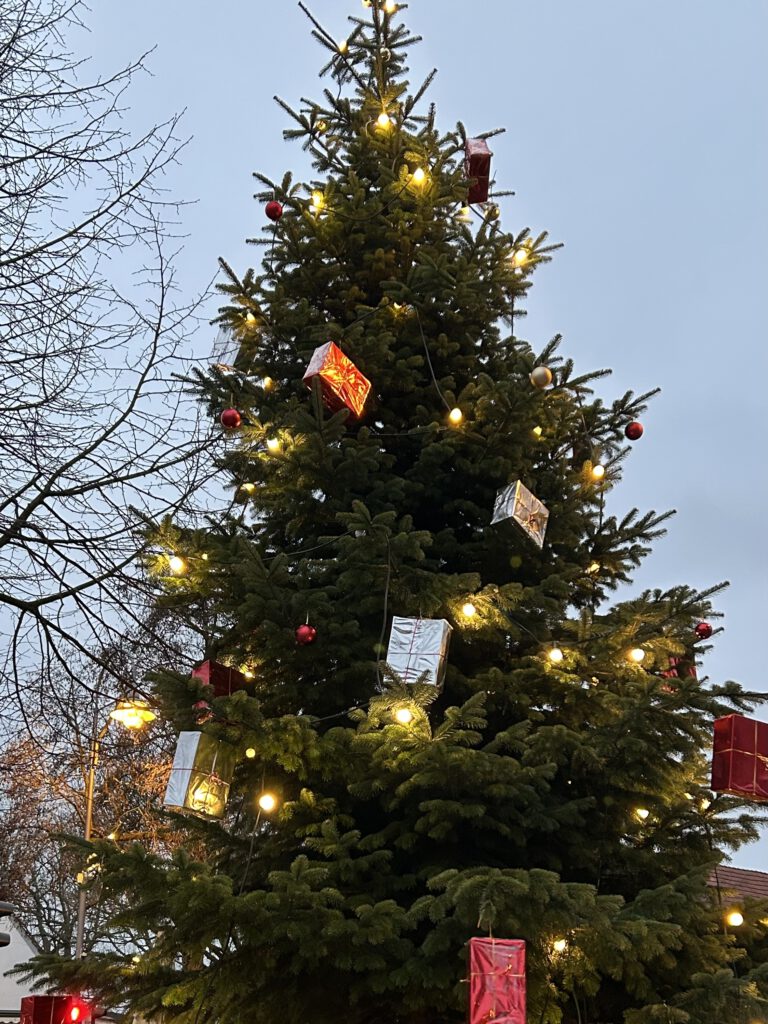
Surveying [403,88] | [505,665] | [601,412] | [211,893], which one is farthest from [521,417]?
[403,88]

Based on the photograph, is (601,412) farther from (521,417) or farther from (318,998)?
(318,998)

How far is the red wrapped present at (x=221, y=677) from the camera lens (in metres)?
5.62

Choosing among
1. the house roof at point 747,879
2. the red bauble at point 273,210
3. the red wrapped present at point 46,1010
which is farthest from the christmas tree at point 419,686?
the house roof at point 747,879

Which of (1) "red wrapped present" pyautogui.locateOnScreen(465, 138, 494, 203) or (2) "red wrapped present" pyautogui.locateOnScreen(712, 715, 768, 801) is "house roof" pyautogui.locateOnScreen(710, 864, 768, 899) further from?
(1) "red wrapped present" pyautogui.locateOnScreen(465, 138, 494, 203)

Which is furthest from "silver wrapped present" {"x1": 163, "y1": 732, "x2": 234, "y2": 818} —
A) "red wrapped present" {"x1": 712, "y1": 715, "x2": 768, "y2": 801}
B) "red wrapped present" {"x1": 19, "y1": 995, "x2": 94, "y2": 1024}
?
"red wrapped present" {"x1": 19, "y1": 995, "x2": 94, "y2": 1024}

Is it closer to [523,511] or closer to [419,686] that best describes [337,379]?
[523,511]

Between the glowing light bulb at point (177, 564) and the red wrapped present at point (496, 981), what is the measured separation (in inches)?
117

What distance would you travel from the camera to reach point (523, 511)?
589 centimetres

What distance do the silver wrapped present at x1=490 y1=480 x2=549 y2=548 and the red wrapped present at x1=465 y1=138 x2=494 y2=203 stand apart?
10.2 ft

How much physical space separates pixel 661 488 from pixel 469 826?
286 feet

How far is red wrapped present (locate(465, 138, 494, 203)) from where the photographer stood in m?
7.66

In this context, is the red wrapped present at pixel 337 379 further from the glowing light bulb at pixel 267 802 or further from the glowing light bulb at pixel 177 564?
the glowing light bulb at pixel 267 802

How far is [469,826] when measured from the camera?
5.53m

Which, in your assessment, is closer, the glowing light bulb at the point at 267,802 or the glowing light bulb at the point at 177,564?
the glowing light bulb at the point at 267,802
